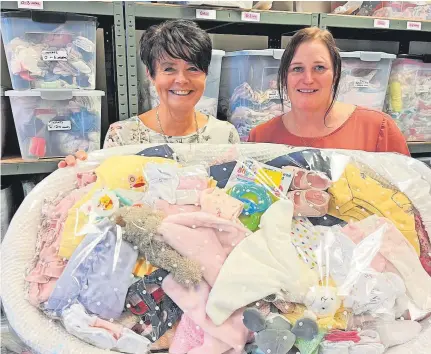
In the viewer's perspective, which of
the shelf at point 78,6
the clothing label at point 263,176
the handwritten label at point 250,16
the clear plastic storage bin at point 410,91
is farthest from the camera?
the clear plastic storage bin at point 410,91

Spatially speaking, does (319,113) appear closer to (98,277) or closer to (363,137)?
(363,137)

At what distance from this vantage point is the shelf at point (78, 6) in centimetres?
137

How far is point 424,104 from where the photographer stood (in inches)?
75.5

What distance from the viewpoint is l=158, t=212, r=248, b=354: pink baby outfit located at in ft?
2.49

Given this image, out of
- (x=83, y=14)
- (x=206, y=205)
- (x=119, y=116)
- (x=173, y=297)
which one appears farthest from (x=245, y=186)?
(x=83, y=14)

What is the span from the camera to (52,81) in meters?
1.45

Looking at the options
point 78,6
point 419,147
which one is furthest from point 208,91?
point 419,147

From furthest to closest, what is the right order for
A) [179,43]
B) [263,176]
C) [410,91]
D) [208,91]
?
[410,91]
[208,91]
[179,43]
[263,176]

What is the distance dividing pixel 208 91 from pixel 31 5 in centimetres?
70

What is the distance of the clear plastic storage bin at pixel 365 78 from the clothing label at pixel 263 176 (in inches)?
35.0

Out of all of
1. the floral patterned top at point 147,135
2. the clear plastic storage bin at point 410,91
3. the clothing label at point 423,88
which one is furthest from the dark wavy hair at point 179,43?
the clothing label at point 423,88

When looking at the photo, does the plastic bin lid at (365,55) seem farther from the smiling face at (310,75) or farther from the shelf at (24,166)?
the shelf at (24,166)

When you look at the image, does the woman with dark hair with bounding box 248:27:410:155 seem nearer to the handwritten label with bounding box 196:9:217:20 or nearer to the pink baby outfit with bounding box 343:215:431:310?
the handwritten label with bounding box 196:9:217:20

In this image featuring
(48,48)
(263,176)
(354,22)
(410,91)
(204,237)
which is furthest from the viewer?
(410,91)
